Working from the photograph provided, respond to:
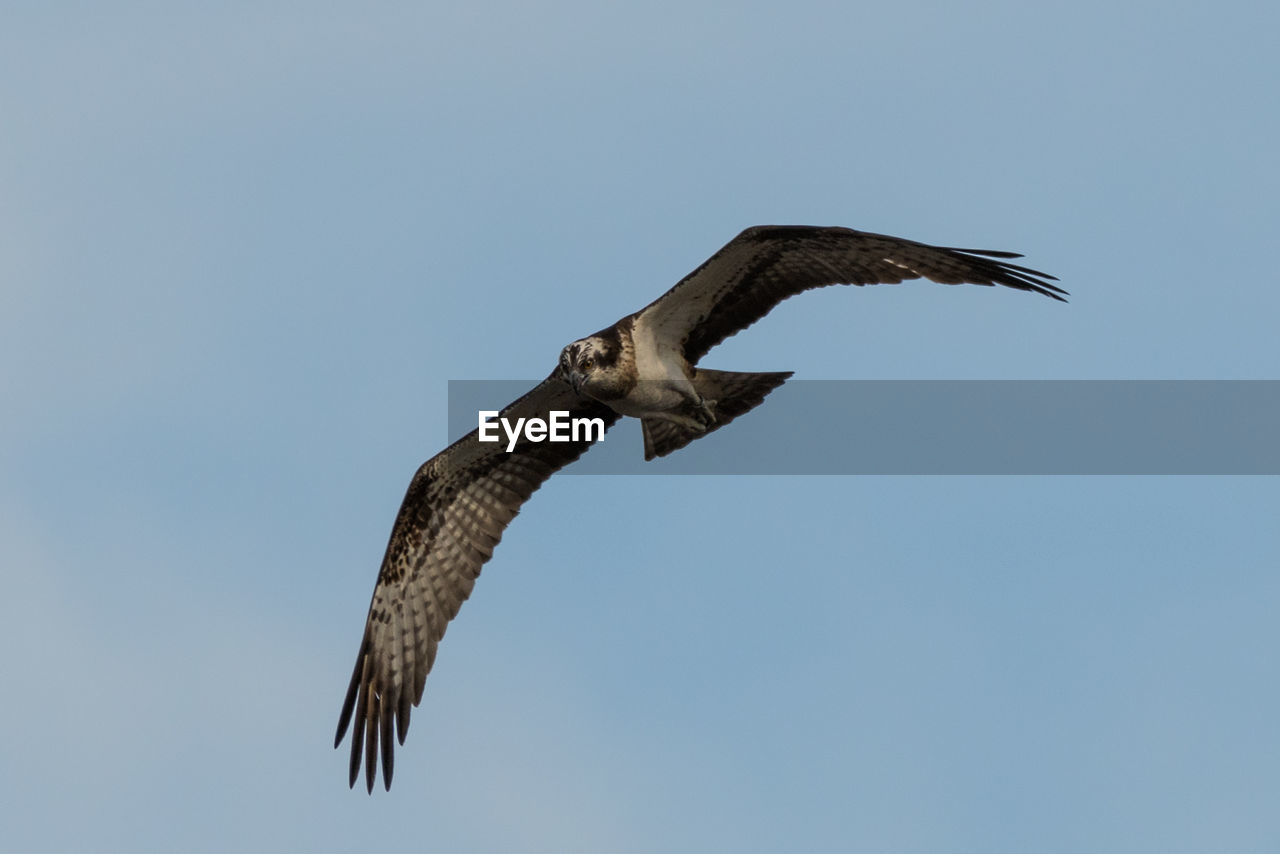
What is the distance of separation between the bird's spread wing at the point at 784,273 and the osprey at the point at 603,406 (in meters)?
A: 0.01

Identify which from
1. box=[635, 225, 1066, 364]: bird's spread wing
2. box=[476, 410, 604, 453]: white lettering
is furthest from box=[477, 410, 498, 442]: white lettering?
box=[635, 225, 1066, 364]: bird's spread wing

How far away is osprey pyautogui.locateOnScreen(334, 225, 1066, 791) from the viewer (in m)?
12.9

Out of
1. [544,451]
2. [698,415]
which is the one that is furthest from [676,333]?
[544,451]

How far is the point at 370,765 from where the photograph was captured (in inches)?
549

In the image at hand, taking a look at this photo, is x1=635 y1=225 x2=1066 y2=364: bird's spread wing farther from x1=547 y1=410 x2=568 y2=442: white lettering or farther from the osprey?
x1=547 y1=410 x2=568 y2=442: white lettering

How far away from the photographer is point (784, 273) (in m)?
13.2

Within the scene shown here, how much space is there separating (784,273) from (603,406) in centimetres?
230

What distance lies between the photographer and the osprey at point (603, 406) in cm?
1288

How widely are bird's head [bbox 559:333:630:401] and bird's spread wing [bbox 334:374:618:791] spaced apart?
1183 mm

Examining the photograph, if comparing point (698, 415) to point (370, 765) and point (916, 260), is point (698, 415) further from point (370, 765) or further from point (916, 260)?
point (370, 765)

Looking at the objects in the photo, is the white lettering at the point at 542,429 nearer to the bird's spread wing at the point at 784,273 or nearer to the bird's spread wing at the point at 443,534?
the bird's spread wing at the point at 443,534

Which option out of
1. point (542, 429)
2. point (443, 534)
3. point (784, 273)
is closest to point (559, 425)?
point (542, 429)

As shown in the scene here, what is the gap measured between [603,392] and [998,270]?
311cm

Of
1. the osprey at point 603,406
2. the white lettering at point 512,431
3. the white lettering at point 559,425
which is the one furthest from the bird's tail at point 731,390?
the white lettering at point 512,431
